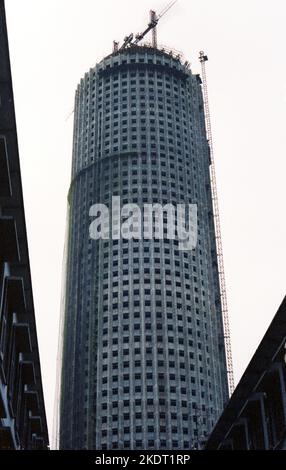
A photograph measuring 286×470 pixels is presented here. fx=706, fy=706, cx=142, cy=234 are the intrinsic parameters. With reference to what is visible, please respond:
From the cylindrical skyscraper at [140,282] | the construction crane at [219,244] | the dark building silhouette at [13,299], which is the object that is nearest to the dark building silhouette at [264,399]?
the dark building silhouette at [13,299]

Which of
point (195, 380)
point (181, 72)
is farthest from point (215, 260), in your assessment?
point (181, 72)

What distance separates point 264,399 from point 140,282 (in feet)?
360

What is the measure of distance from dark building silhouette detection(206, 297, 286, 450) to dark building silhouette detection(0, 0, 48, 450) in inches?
447

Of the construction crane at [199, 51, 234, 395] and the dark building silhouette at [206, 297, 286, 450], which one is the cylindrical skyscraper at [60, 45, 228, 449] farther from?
the dark building silhouette at [206, 297, 286, 450]

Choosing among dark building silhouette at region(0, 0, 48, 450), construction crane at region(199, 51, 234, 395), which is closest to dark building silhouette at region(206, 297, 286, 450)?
dark building silhouette at region(0, 0, 48, 450)

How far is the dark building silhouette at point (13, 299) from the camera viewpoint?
2561cm

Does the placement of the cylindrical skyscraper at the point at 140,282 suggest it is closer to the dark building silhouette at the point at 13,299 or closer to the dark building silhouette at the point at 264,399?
the dark building silhouette at the point at 264,399

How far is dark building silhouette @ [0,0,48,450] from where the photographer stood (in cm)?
2561

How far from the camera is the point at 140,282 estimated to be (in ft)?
481

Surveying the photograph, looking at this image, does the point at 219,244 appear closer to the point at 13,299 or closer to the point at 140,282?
the point at 140,282

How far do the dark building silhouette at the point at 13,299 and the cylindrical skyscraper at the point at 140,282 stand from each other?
92.3m
